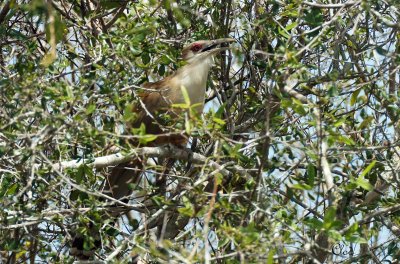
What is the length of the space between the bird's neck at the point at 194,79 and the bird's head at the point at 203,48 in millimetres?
40

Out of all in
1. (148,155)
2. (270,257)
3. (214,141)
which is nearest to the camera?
(270,257)

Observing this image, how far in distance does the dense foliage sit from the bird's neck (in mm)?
179

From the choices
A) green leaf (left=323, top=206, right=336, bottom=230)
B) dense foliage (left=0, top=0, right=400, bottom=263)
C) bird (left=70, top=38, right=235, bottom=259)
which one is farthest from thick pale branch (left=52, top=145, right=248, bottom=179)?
green leaf (left=323, top=206, right=336, bottom=230)

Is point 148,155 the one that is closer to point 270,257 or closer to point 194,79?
point 194,79

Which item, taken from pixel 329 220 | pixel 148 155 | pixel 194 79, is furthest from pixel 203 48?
pixel 329 220

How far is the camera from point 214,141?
15.6ft

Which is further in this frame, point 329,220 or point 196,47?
point 196,47

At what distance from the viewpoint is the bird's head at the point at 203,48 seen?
5828mm

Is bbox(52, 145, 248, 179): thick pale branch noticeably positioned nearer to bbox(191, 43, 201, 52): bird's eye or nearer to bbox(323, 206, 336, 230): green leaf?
bbox(323, 206, 336, 230): green leaf

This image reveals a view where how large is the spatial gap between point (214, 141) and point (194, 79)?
1301 millimetres

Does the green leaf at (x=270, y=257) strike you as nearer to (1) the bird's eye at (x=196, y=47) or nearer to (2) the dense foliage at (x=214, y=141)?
(2) the dense foliage at (x=214, y=141)

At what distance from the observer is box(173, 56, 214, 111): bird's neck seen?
5875 millimetres

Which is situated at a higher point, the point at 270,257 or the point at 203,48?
the point at 203,48

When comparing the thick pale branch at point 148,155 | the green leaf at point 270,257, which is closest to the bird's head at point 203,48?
the thick pale branch at point 148,155
